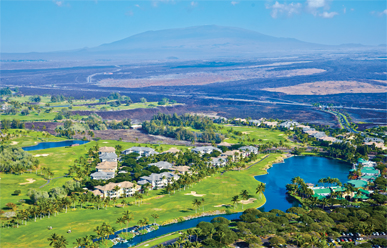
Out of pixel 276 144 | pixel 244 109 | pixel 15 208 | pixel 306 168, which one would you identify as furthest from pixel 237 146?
pixel 244 109

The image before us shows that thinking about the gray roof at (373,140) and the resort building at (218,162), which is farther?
the gray roof at (373,140)

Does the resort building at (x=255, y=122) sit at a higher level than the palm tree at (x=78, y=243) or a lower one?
lower

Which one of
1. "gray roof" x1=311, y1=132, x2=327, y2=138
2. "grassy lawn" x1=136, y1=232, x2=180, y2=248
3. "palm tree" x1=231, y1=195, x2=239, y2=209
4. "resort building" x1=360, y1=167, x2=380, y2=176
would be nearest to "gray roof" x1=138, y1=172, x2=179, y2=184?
"palm tree" x1=231, y1=195, x2=239, y2=209

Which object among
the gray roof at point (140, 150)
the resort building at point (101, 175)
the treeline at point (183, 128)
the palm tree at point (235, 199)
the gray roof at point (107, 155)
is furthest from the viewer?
the treeline at point (183, 128)

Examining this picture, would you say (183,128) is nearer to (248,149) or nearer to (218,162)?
(248,149)

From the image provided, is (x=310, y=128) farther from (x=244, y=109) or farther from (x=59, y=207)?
(x=59, y=207)

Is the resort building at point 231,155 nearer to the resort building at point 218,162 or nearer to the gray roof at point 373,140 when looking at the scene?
the resort building at point 218,162

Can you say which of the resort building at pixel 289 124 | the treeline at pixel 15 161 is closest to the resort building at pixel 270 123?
the resort building at pixel 289 124
